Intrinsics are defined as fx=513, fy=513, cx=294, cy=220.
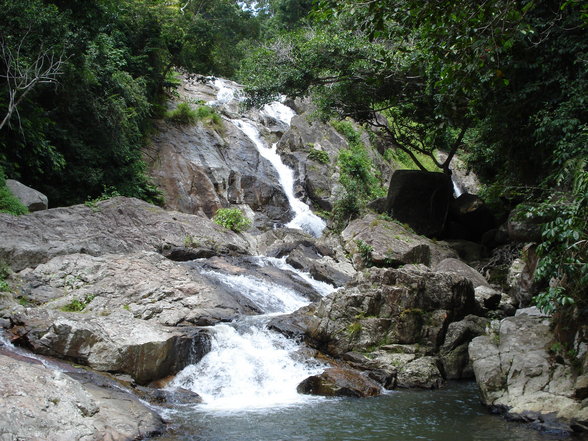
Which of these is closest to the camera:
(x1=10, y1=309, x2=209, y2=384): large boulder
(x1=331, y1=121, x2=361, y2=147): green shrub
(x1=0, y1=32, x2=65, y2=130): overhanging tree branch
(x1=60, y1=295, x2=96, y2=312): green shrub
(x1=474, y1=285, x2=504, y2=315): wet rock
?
(x1=10, y1=309, x2=209, y2=384): large boulder

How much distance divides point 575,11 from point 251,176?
16.7 meters

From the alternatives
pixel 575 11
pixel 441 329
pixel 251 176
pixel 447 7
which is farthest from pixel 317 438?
pixel 251 176

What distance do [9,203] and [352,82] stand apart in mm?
11321

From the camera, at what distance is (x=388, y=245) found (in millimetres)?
A: 18141

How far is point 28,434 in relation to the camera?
222 inches

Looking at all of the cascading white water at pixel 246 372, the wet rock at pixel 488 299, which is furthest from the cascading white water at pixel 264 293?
the wet rock at pixel 488 299

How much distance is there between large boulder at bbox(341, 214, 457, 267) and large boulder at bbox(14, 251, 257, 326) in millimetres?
6460

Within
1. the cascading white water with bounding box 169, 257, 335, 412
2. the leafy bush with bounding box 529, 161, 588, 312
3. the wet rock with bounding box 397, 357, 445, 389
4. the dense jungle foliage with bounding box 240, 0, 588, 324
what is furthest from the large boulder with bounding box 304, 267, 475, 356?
the leafy bush with bounding box 529, 161, 588, 312

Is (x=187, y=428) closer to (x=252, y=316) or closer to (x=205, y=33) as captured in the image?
(x=252, y=316)

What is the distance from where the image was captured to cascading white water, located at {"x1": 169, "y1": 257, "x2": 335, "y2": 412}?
29.9 ft

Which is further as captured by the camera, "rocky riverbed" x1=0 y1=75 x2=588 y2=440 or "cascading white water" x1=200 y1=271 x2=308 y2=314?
"cascading white water" x1=200 y1=271 x2=308 y2=314

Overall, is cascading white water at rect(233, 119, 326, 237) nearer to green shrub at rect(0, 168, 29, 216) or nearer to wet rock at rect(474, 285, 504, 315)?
wet rock at rect(474, 285, 504, 315)

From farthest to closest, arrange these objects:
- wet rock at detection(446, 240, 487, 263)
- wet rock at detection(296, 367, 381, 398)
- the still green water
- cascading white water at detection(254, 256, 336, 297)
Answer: wet rock at detection(446, 240, 487, 263)
cascading white water at detection(254, 256, 336, 297)
wet rock at detection(296, 367, 381, 398)
the still green water

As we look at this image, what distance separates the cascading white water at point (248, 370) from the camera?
29.9ft
